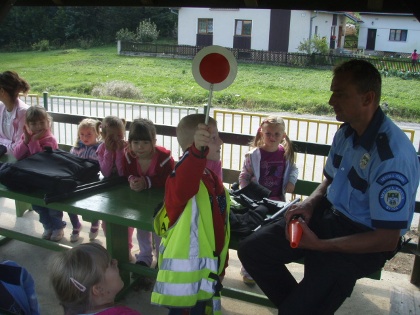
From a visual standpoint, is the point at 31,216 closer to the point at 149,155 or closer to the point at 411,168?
the point at 149,155

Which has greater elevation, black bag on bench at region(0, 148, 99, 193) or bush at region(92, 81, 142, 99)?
black bag on bench at region(0, 148, 99, 193)

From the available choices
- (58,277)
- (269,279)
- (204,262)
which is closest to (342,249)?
(269,279)

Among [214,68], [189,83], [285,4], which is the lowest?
[189,83]

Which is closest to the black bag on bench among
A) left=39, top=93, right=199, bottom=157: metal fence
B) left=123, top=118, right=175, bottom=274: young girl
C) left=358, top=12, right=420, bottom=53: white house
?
left=123, top=118, right=175, bottom=274: young girl

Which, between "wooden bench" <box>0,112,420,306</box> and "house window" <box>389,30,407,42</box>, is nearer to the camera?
"wooden bench" <box>0,112,420,306</box>

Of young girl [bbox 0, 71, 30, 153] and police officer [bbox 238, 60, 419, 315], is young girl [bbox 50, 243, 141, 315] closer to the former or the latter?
police officer [bbox 238, 60, 419, 315]

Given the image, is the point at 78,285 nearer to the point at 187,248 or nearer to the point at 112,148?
the point at 187,248

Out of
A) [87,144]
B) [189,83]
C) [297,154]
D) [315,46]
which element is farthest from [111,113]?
[315,46]

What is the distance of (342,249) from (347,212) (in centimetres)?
25

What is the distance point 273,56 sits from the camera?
27844mm

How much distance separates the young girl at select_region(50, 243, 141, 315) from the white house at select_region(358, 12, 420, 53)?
1677 inches

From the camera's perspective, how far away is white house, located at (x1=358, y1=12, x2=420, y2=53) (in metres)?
39.5

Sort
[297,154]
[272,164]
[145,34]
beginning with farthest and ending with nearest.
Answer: [145,34] < [297,154] < [272,164]

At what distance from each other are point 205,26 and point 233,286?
3335cm
